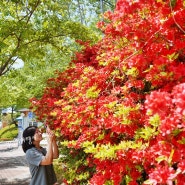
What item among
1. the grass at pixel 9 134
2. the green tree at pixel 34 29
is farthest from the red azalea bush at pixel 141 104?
the grass at pixel 9 134

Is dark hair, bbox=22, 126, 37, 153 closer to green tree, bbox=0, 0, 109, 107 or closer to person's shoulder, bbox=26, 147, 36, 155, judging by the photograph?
person's shoulder, bbox=26, 147, 36, 155

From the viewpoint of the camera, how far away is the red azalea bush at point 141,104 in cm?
204

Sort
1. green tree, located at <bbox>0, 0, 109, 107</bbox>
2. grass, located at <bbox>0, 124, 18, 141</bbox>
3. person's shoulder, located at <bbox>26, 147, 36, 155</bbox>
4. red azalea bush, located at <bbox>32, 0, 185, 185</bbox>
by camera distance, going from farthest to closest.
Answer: grass, located at <bbox>0, 124, 18, 141</bbox>, green tree, located at <bbox>0, 0, 109, 107</bbox>, person's shoulder, located at <bbox>26, 147, 36, 155</bbox>, red azalea bush, located at <bbox>32, 0, 185, 185</bbox>

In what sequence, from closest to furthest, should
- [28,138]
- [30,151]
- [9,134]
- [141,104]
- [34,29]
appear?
[141,104], [30,151], [28,138], [34,29], [9,134]

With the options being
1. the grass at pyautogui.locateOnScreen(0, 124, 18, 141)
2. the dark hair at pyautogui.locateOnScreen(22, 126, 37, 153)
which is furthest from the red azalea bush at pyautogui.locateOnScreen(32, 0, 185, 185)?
the grass at pyautogui.locateOnScreen(0, 124, 18, 141)

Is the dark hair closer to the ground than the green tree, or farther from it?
closer to the ground

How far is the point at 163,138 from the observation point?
2.27 metres

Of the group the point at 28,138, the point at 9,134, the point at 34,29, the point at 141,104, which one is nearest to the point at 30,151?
the point at 28,138

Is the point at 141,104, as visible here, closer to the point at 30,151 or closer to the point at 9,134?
the point at 30,151

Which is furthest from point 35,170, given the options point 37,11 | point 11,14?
point 37,11

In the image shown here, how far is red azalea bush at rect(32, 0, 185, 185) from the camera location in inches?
80.5

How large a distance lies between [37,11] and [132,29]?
7680 millimetres

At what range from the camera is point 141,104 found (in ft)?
9.92

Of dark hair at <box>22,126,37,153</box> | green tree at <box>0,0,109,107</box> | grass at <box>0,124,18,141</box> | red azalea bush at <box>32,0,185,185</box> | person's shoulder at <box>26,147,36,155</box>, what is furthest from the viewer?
grass at <box>0,124,18,141</box>
